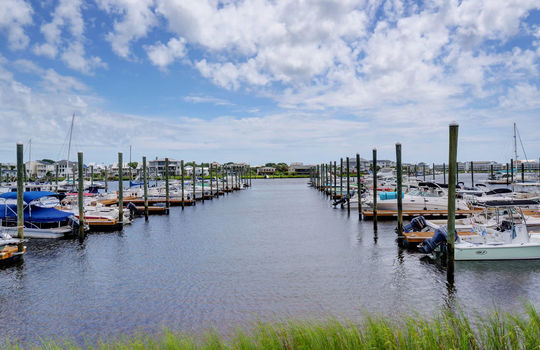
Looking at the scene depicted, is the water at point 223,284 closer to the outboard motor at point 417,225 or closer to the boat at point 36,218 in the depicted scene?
the boat at point 36,218

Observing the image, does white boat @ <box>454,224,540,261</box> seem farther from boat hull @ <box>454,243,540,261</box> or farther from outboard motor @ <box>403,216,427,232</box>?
outboard motor @ <box>403,216,427,232</box>

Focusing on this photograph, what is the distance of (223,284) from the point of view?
18.8m

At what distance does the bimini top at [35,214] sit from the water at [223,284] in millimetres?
2543

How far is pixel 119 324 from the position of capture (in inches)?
563

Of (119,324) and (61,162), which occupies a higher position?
(61,162)

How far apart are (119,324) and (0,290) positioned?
7.68 metres

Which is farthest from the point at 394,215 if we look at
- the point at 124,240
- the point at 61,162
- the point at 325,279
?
the point at 61,162

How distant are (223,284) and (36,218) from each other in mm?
19839

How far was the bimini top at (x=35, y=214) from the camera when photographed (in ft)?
98.2

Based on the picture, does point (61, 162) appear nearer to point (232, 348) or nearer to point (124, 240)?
point (124, 240)

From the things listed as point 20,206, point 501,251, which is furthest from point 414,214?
point 20,206

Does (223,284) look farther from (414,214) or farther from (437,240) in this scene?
(414,214)

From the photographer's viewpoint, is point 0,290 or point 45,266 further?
point 45,266

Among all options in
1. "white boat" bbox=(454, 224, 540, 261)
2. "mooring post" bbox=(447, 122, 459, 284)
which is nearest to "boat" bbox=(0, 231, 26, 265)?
"mooring post" bbox=(447, 122, 459, 284)
